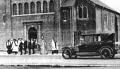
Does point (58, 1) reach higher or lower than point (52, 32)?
higher

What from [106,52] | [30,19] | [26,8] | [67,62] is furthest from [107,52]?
[26,8]

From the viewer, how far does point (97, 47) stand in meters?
21.6

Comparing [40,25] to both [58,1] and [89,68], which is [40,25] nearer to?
[58,1]

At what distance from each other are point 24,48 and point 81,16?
798 centimetres

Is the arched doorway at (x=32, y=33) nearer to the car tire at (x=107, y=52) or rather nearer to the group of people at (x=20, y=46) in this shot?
the group of people at (x=20, y=46)

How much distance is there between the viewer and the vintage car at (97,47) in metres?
21.1

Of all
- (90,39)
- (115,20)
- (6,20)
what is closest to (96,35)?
(90,39)

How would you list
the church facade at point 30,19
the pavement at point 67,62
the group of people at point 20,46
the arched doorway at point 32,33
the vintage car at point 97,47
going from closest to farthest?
the pavement at point 67,62 < the vintage car at point 97,47 < the group of people at point 20,46 < the church facade at point 30,19 < the arched doorway at point 32,33

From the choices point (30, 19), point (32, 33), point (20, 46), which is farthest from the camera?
point (30, 19)

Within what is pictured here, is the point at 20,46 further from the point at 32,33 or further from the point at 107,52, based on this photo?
the point at 107,52

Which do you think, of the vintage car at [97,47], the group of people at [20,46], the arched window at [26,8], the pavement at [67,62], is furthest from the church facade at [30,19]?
the pavement at [67,62]

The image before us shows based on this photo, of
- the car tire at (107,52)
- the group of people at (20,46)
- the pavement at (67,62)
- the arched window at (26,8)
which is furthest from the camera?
the arched window at (26,8)

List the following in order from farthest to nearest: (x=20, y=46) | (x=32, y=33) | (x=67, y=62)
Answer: (x=32, y=33) < (x=20, y=46) < (x=67, y=62)

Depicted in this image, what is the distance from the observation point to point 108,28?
134 feet
